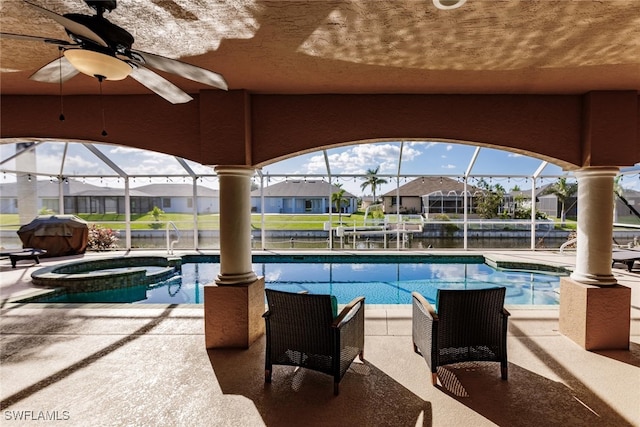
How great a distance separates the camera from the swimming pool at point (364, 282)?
576cm

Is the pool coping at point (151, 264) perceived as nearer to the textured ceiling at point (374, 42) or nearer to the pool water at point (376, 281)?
the pool water at point (376, 281)

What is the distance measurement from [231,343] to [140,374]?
2.78 feet

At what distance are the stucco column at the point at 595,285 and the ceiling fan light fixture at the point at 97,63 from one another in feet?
14.2

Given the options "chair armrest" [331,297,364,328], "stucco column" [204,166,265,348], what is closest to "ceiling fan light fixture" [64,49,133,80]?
"stucco column" [204,166,265,348]

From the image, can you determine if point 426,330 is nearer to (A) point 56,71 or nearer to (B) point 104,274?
(A) point 56,71

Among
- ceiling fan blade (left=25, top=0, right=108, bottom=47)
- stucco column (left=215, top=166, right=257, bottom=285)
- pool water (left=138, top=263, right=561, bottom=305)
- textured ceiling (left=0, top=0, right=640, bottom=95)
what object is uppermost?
textured ceiling (left=0, top=0, right=640, bottom=95)

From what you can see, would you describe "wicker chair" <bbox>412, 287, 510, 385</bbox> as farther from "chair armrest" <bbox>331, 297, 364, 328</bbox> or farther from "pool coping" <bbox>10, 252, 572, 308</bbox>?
"pool coping" <bbox>10, 252, 572, 308</bbox>

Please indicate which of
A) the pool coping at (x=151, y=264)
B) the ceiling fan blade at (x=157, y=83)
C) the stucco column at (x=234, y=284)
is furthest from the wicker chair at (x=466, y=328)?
the pool coping at (x=151, y=264)

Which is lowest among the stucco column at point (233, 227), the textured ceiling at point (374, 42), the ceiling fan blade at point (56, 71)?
the stucco column at point (233, 227)

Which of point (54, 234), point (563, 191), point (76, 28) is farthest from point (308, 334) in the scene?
point (563, 191)

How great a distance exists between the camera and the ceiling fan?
1.57 metres

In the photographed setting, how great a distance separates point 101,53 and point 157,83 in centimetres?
52

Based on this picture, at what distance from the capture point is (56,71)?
6.97 ft

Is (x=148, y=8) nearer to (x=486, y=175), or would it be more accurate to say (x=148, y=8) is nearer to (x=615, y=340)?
(x=615, y=340)
